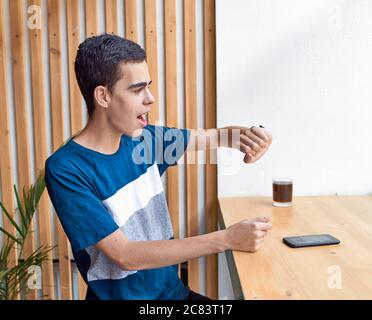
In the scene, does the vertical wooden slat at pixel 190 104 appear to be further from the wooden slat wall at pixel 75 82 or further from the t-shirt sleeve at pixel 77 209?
the t-shirt sleeve at pixel 77 209

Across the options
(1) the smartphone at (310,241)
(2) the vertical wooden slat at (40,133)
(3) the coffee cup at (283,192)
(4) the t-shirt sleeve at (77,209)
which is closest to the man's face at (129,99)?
(4) the t-shirt sleeve at (77,209)

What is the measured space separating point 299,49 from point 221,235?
1.06m

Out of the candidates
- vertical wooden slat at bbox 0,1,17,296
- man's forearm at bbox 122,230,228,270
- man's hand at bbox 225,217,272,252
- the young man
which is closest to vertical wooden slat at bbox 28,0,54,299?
vertical wooden slat at bbox 0,1,17,296

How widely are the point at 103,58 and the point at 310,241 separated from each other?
681 mm

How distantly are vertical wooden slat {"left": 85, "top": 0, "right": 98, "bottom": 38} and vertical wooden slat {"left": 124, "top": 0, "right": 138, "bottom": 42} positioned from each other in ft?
0.41

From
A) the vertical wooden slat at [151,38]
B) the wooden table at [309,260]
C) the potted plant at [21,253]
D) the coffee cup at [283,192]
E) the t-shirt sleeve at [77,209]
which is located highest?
the vertical wooden slat at [151,38]

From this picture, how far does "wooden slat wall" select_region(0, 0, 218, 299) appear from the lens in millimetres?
1954

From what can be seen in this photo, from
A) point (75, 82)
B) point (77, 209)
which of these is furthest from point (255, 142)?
point (75, 82)

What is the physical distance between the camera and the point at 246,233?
111cm

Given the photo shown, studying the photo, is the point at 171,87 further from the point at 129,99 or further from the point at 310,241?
the point at 310,241

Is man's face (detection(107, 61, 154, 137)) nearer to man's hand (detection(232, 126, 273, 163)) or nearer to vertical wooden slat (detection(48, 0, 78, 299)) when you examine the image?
man's hand (detection(232, 126, 273, 163))

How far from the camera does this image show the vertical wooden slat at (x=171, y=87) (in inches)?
76.6

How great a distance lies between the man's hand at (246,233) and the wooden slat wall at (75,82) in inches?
35.7
